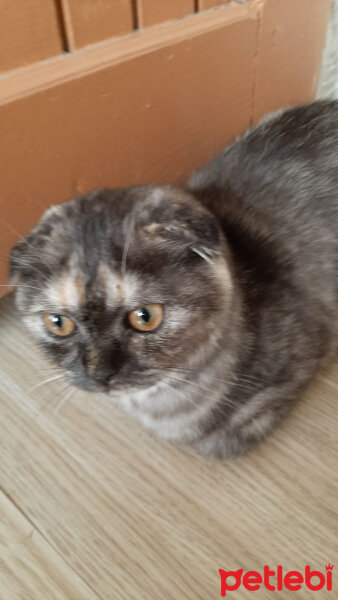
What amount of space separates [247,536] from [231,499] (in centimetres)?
6

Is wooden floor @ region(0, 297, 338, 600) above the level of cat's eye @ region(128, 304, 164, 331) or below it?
below

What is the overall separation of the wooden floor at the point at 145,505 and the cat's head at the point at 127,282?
0.76 feet

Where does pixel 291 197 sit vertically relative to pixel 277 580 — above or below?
above

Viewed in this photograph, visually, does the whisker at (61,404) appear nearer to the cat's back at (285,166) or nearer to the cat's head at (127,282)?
the cat's head at (127,282)

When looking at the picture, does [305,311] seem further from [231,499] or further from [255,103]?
[255,103]

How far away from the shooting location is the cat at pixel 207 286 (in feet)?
2.04

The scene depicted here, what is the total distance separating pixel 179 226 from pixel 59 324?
205mm

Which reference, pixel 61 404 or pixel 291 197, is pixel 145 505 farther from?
pixel 291 197

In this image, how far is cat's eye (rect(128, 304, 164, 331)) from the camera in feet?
2.03

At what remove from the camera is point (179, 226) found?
1.99 ft

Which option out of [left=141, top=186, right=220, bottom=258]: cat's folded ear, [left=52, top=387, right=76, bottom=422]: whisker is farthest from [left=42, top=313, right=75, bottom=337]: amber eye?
[left=52, top=387, right=76, bottom=422]: whisker

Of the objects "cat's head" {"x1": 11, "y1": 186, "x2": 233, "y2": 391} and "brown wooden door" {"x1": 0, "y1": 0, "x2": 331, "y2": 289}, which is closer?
"cat's head" {"x1": 11, "y1": 186, "x2": 233, "y2": 391}

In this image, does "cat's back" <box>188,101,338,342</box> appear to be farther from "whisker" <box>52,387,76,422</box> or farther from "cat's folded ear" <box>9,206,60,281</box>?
"whisker" <box>52,387,76,422</box>

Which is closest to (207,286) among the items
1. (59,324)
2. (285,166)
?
(59,324)
